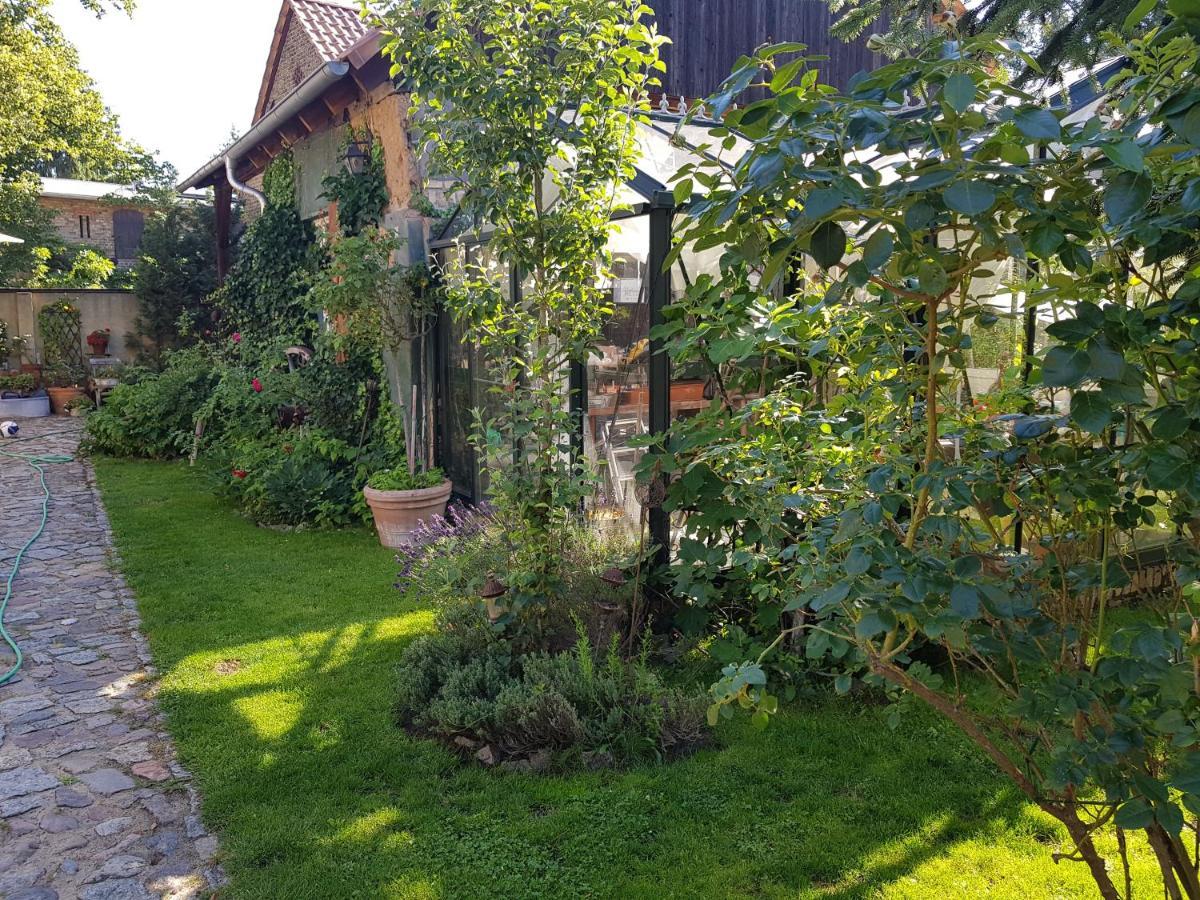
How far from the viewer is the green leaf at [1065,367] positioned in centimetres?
139

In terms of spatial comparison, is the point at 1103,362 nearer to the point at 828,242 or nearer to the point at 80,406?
the point at 828,242

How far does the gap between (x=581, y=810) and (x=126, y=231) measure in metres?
27.5

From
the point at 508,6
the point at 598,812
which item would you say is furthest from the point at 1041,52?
the point at 598,812

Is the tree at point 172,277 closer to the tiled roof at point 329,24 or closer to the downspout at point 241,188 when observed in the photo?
the tiled roof at point 329,24

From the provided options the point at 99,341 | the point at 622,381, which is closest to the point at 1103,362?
the point at 622,381

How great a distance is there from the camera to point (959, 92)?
134cm

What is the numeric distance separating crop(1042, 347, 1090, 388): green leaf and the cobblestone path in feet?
9.54

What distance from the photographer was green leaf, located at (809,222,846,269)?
5.09 ft

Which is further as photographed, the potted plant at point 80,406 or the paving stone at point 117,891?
the potted plant at point 80,406

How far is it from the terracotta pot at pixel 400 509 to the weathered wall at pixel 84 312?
481 inches

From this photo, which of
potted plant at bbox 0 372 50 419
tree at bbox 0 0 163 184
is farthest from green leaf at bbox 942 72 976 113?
tree at bbox 0 0 163 184

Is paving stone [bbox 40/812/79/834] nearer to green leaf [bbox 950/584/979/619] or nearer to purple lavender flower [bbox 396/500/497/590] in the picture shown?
purple lavender flower [bbox 396/500/497/590]

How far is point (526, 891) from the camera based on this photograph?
2.91 meters

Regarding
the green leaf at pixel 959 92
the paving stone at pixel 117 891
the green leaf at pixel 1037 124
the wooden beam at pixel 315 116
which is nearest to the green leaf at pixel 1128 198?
the green leaf at pixel 1037 124
